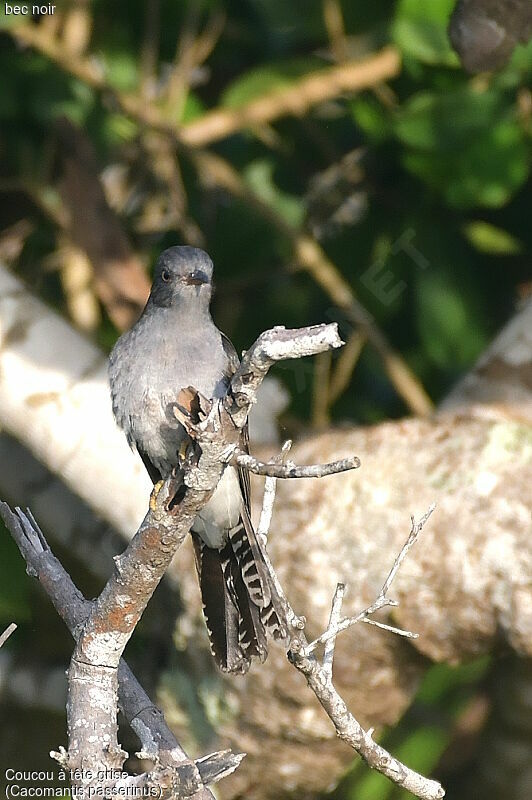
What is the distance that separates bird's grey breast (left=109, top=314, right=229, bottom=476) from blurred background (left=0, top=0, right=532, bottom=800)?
1629 millimetres

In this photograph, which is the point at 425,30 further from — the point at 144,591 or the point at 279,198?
the point at 144,591

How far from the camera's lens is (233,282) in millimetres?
6590

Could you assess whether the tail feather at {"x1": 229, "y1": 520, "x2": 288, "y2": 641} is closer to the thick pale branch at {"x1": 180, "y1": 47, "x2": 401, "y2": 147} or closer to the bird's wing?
the bird's wing

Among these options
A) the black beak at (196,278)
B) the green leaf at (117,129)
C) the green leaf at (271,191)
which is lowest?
the black beak at (196,278)

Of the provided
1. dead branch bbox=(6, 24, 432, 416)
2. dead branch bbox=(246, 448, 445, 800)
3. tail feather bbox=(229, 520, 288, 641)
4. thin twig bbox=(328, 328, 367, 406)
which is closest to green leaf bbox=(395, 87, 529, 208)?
dead branch bbox=(6, 24, 432, 416)

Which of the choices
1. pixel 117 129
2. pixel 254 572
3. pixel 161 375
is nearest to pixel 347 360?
pixel 117 129

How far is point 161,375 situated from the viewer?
3.89 metres

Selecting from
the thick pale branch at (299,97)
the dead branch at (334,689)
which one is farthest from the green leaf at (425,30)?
the dead branch at (334,689)

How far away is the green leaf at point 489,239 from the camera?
653 centimetres

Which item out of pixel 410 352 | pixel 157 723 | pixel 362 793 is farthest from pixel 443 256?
pixel 157 723

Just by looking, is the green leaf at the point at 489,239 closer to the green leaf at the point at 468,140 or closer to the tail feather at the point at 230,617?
the green leaf at the point at 468,140

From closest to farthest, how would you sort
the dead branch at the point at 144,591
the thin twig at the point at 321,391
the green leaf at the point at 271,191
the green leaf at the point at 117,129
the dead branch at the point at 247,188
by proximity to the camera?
the dead branch at the point at 144,591 < the dead branch at the point at 247,188 < the thin twig at the point at 321,391 < the green leaf at the point at 117,129 < the green leaf at the point at 271,191

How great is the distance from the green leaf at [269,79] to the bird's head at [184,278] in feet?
7.49

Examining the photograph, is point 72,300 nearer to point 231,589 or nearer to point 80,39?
point 80,39
